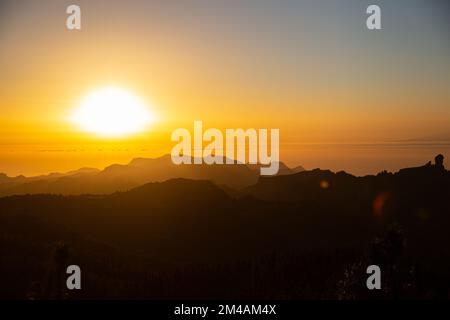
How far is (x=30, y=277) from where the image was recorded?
130000 mm

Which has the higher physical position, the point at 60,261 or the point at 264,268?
the point at 60,261

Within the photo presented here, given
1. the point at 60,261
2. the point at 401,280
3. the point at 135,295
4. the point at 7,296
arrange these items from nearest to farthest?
the point at 401,280 → the point at 60,261 → the point at 7,296 → the point at 135,295

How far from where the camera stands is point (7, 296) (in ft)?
369
